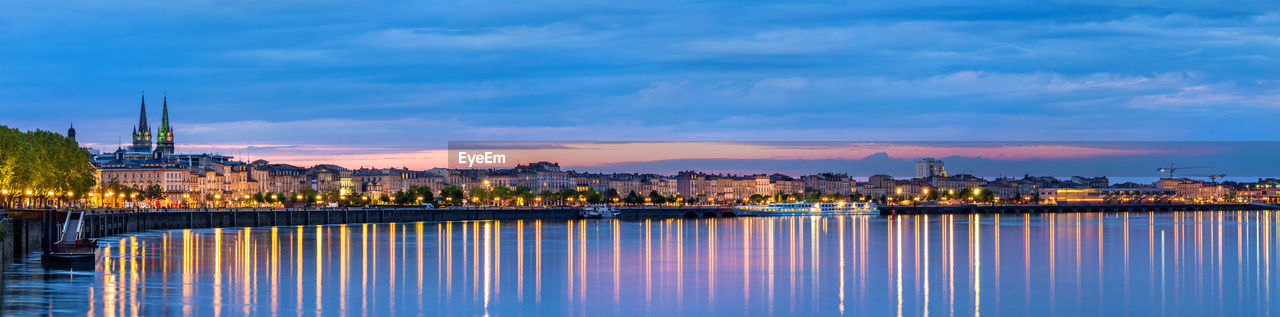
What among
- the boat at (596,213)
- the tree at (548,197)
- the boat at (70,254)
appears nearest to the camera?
the boat at (70,254)

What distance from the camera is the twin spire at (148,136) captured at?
563 feet

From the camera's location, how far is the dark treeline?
55.2 m

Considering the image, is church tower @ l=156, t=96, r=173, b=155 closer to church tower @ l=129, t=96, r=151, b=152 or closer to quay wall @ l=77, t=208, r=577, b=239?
church tower @ l=129, t=96, r=151, b=152

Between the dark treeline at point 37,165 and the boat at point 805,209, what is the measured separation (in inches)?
3133

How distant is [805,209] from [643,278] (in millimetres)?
102003

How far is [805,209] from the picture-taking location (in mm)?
139000

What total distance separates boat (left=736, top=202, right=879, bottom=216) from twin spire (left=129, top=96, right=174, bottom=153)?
72.7 metres

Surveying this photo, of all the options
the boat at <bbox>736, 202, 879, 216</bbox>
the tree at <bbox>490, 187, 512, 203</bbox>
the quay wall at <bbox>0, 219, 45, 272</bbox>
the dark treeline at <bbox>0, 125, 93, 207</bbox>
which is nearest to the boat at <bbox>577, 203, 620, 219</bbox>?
the boat at <bbox>736, 202, 879, 216</bbox>

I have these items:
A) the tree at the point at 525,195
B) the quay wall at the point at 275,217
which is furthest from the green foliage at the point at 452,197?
the quay wall at the point at 275,217

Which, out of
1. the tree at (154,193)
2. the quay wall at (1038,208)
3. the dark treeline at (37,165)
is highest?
the dark treeline at (37,165)

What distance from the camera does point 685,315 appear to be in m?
28.1

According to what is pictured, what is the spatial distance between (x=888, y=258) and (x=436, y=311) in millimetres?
22951

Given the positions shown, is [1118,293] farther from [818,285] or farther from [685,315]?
[685,315]

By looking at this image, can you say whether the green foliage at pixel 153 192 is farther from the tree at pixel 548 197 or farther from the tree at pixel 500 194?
the tree at pixel 548 197
